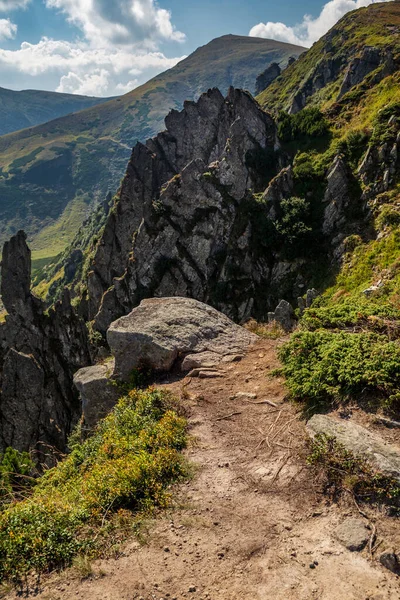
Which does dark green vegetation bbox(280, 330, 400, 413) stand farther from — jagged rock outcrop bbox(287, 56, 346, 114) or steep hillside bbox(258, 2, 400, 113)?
jagged rock outcrop bbox(287, 56, 346, 114)

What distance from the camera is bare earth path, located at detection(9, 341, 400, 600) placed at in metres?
6.50

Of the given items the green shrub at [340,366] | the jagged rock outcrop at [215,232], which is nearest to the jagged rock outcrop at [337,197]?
the jagged rock outcrop at [215,232]

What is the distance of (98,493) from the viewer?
916 cm

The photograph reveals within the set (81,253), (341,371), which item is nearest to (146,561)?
(341,371)

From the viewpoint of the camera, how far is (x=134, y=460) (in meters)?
9.88

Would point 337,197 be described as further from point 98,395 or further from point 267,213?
point 98,395

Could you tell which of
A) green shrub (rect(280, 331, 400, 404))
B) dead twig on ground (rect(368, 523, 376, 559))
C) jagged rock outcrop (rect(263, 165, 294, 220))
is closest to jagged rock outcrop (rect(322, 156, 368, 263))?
jagged rock outcrop (rect(263, 165, 294, 220))

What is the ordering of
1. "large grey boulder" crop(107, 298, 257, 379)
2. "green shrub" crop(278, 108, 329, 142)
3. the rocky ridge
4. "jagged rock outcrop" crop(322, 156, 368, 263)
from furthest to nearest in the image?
"green shrub" crop(278, 108, 329, 142) → the rocky ridge → "jagged rock outcrop" crop(322, 156, 368, 263) → "large grey boulder" crop(107, 298, 257, 379)

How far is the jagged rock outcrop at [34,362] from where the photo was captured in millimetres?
45312

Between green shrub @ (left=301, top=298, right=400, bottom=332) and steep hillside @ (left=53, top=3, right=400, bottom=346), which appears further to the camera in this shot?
steep hillside @ (left=53, top=3, right=400, bottom=346)

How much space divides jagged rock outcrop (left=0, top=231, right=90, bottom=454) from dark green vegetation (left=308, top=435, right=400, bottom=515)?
1426 inches

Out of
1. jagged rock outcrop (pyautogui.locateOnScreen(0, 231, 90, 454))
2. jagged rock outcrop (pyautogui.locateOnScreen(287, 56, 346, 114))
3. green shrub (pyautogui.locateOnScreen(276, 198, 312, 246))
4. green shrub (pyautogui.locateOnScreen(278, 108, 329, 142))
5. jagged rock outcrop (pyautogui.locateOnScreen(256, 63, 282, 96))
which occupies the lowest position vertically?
jagged rock outcrop (pyautogui.locateOnScreen(0, 231, 90, 454))

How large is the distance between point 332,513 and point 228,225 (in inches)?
2021

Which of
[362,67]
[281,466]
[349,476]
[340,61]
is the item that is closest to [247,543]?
[281,466]
